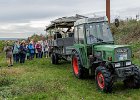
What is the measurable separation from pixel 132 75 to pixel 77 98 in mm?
2097

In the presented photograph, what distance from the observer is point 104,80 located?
1043 centimetres

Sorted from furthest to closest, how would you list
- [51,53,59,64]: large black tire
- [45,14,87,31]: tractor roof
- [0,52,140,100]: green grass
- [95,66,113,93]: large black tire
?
[51,53,59,64]: large black tire → [45,14,87,31]: tractor roof → [95,66,113,93]: large black tire → [0,52,140,100]: green grass

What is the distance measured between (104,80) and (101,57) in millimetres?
1371

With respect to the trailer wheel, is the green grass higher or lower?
lower

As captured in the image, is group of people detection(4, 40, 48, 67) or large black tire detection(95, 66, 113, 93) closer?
large black tire detection(95, 66, 113, 93)

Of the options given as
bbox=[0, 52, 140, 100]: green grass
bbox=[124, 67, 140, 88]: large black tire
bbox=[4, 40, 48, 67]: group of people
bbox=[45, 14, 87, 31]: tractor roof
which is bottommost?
bbox=[0, 52, 140, 100]: green grass

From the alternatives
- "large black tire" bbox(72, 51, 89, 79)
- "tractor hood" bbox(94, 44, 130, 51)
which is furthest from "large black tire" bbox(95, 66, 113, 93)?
"large black tire" bbox(72, 51, 89, 79)

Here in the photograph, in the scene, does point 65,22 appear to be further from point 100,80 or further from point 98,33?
point 100,80

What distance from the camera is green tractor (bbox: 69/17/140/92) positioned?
10612 mm

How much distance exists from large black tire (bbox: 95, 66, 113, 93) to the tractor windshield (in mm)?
1855

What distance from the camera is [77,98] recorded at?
10.1 m

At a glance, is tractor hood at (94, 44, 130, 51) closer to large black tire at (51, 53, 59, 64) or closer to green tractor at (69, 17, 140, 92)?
green tractor at (69, 17, 140, 92)

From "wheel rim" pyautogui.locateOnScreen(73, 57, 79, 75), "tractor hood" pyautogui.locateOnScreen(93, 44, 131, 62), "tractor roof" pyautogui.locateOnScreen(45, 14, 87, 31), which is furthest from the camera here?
"tractor roof" pyautogui.locateOnScreen(45, 14, 87, 31)

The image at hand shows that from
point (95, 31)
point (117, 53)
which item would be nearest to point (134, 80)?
point (117, 53)
